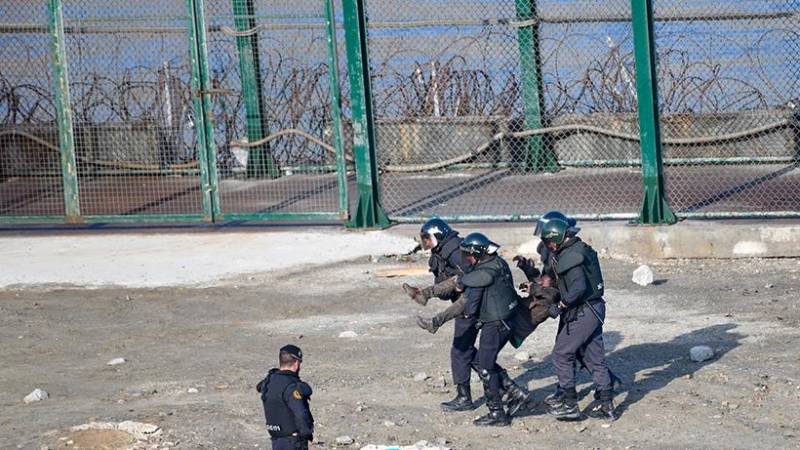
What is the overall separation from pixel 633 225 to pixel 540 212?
1.27m

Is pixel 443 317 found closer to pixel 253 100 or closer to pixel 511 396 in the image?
pixel 511 396

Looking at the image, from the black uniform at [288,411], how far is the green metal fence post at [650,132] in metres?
7.42

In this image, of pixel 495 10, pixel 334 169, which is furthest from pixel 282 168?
pixel 495 10

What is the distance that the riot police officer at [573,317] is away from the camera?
29.6 feet

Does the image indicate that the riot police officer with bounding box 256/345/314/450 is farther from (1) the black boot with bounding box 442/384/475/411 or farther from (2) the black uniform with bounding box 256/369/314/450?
(1) the black boot with bounding box 442/384/475/411

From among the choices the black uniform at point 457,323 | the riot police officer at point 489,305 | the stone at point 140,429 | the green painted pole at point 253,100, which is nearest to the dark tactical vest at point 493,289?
the riot police officer at point 489,305

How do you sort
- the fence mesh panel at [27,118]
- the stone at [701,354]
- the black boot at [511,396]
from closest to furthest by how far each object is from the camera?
the black boot at [511,396] → the stone at [701,354] → the fence mesh panel at [27,118]

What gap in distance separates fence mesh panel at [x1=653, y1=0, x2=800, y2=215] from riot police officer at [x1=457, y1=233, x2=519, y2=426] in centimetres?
585

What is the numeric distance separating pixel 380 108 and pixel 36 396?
7.10m

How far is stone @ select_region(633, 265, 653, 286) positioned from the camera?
1283 centimetres

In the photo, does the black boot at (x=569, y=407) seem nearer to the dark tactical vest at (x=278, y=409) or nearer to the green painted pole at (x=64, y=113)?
the dark tactical vest at (x=278, y=409)

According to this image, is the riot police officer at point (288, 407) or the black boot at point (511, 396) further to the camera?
the black boot at point (511, 396)

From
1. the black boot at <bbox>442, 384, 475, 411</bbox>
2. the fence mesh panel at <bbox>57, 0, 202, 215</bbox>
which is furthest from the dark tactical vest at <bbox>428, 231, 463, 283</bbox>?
the fence mesh panel at <bbox>57, 0, 202, 215</bbox>

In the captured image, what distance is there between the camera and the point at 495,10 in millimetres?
18109
